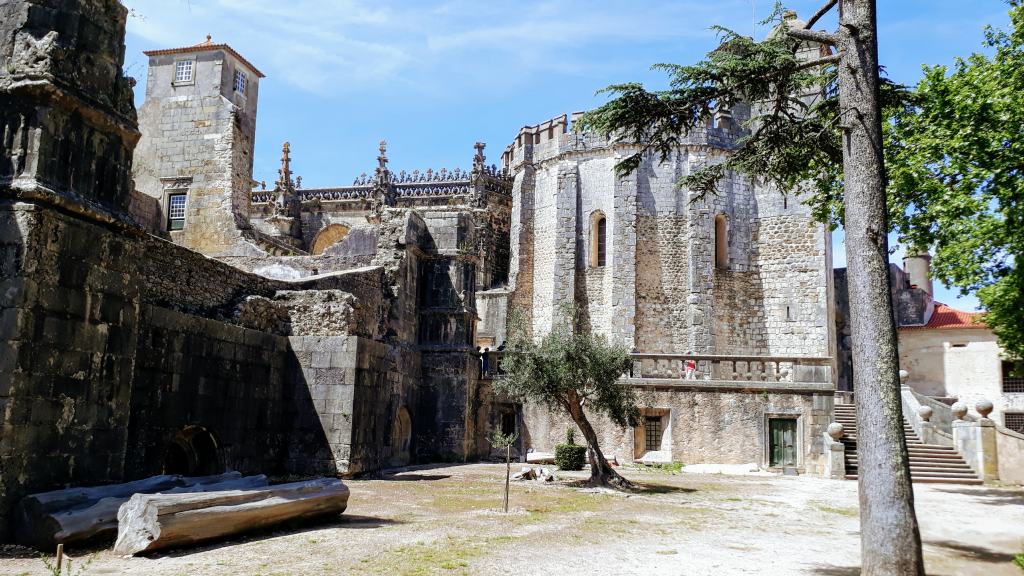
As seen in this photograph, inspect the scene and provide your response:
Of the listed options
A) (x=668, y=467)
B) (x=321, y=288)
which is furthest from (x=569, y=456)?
(x=321, y=288)

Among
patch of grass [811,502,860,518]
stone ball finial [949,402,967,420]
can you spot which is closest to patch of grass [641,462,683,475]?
stone ball finial [949,402,967,420]

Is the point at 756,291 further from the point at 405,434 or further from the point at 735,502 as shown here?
the point at 735,502

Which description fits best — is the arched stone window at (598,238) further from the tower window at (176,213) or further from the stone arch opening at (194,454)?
the stone arch opening at (194,454)

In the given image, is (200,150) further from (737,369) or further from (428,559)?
(428,559)

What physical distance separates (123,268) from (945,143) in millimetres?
11464

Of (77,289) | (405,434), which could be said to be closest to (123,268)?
(77,289)

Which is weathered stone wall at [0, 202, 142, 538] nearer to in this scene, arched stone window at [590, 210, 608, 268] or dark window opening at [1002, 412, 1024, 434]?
arched stone window at [590, 210, 608, 268]

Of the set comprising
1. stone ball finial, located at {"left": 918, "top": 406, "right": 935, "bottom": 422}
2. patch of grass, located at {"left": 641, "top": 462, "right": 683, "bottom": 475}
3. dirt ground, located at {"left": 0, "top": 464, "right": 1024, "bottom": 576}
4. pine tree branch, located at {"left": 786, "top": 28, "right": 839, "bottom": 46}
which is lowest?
patch of grass, located at {"left": 641, "top": 462, "right": 683, "bottom": 475}

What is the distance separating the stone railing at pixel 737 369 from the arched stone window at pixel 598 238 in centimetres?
959

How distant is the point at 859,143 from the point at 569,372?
8.51 metres

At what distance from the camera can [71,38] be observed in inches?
312

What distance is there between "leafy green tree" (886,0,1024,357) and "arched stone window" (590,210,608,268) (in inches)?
702

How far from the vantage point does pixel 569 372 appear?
14.7 meters

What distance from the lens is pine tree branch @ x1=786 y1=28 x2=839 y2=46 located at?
713 cm
